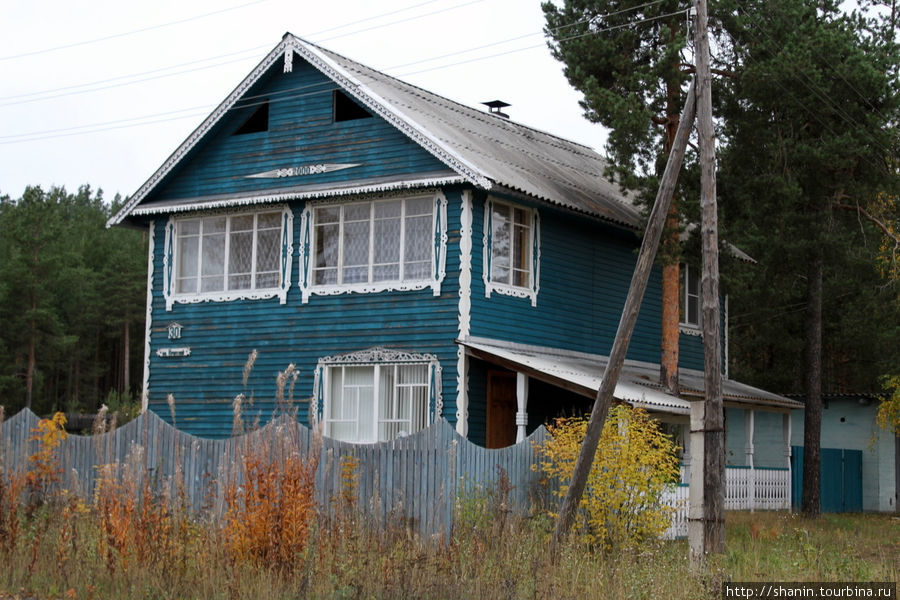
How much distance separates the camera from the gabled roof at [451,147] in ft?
68.4

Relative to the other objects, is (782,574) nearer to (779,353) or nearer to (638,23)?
(638,23)

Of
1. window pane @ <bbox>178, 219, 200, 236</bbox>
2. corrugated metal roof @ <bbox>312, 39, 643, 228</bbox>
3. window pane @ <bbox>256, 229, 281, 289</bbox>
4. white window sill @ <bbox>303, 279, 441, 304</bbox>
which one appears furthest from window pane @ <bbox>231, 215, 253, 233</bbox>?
corrugated metal roof @ <bbox>312, 39, 643, 228</bbox>

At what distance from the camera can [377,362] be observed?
21359 mm

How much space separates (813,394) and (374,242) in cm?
1069

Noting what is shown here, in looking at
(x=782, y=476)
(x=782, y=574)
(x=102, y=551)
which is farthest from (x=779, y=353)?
(x=102, y=551)

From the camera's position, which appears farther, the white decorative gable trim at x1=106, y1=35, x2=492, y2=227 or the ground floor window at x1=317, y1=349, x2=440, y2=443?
the ground floor window at x1=317, y1=349, x2=440, y2=443

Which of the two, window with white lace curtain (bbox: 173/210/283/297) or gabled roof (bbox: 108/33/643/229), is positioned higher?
gabled roof (bbox: 108/33/643/229)

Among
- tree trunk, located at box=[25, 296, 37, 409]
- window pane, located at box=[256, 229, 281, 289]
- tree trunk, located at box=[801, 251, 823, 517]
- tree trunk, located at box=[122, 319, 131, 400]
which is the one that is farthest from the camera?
tree trunk, located at box=[122, 319, 131, 400]

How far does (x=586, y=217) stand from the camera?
2288 cm

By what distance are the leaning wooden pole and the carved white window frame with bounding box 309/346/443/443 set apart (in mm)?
7066

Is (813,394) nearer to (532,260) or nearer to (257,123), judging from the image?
(532,260)

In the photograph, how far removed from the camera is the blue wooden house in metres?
20.8

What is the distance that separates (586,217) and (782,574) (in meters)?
11.5

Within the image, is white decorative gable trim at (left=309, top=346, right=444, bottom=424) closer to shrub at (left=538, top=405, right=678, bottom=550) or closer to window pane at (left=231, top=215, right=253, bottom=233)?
window pane at (left=231, top=215, right=253, bottom=233)
